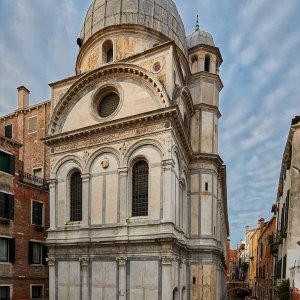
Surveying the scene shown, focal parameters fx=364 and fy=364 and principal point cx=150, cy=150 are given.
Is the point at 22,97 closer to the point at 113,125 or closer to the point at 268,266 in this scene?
the point at 113,125

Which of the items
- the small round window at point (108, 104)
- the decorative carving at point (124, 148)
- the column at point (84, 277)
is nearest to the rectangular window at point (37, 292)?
the column at point (84, 277)

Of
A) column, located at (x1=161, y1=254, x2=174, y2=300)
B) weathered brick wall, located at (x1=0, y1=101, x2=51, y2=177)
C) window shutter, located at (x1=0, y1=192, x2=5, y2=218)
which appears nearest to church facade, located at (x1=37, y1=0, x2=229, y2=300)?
column, located at (x1=161, y1=254, x2=174, y2=300)

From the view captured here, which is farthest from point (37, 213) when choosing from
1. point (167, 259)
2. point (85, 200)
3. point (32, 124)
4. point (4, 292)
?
point (167, 259)

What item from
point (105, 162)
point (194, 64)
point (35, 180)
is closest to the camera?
point (105, 162)

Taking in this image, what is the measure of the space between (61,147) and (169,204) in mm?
8546

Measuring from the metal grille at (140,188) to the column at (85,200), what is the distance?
2869 mm

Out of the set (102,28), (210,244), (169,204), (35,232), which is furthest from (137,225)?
(102,28)

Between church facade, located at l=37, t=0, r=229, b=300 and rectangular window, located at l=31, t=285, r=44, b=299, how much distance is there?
3828 mm

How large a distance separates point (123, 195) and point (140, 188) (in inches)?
40.7

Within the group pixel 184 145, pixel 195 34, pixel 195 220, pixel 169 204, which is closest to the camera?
pixel 169 204

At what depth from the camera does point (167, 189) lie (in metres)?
19.1

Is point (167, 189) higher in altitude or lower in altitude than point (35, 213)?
higher

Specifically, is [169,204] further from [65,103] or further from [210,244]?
[65,103]

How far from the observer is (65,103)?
78.0 feet
